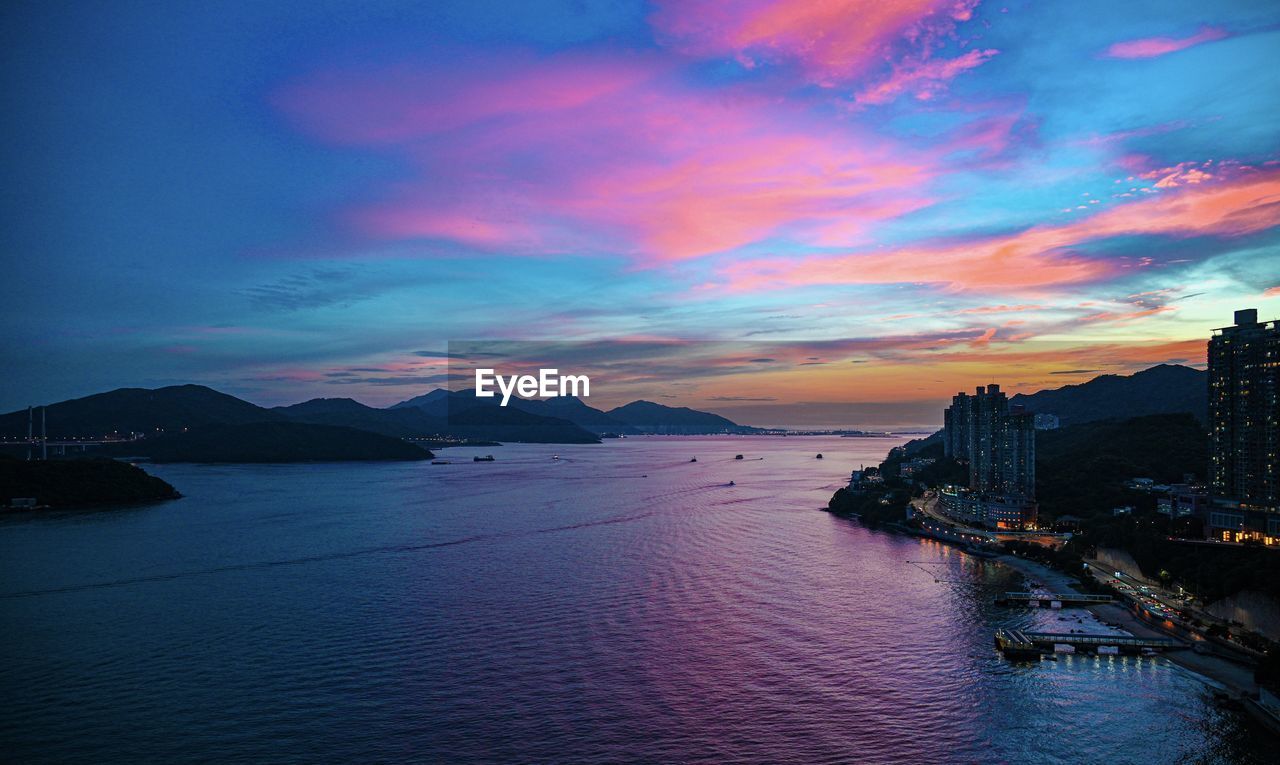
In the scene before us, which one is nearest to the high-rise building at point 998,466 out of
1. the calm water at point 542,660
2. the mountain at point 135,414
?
the calm water at point 542,660

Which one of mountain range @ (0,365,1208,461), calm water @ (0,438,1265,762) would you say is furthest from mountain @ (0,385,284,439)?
calm water @ (0,438,1265,762)

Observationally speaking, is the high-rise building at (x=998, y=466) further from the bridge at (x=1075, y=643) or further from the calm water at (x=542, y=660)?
the bridge at (x=1075, y=643)

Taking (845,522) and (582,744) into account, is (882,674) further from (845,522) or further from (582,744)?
(845,522)

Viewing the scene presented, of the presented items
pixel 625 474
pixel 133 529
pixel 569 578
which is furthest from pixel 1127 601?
pixel 625 474

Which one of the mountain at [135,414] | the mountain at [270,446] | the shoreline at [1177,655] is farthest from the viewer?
the mountain at [135,414]

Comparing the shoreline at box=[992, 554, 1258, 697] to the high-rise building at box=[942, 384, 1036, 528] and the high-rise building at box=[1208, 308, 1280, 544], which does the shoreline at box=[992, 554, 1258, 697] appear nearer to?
the high-rise building at box=[1208, 308, 1280, 544]
